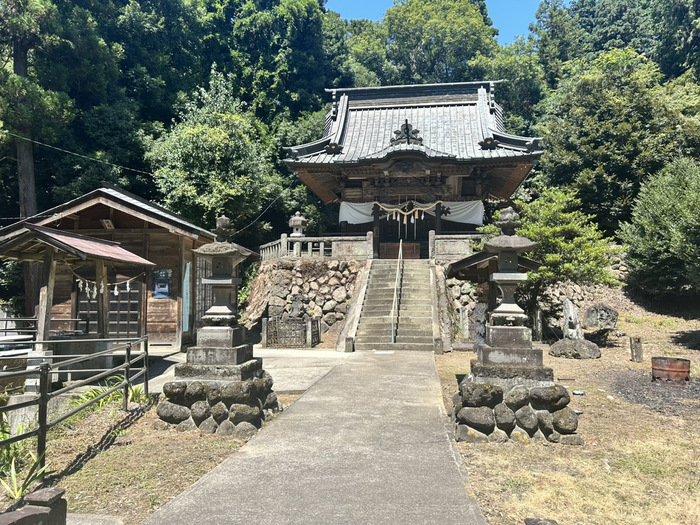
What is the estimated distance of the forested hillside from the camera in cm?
2055

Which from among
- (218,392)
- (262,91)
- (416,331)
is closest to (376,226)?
(416,331)

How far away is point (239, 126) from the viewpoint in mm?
22156

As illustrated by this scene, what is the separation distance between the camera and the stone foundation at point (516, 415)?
214 inches

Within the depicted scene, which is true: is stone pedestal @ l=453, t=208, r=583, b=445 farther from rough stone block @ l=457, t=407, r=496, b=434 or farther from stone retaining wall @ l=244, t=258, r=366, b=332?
stone retaining wall @ l=244, t=258, r=366, b=332

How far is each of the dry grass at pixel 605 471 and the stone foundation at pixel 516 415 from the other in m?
0.18

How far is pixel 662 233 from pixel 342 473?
1617 cm

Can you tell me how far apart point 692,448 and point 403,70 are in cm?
4047

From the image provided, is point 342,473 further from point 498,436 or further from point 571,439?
point 571,439

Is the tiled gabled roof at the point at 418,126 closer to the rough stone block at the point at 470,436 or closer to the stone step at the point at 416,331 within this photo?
the stone step at the point at 416,331

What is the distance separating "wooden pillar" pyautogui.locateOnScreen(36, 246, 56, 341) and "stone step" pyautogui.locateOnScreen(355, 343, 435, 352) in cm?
785

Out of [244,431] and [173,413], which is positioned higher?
[173,413]

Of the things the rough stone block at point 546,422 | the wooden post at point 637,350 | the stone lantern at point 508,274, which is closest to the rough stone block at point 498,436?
the rough stone block at point 546,422

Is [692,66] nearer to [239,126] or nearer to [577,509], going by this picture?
[239,126]

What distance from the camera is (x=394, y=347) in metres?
12.6
